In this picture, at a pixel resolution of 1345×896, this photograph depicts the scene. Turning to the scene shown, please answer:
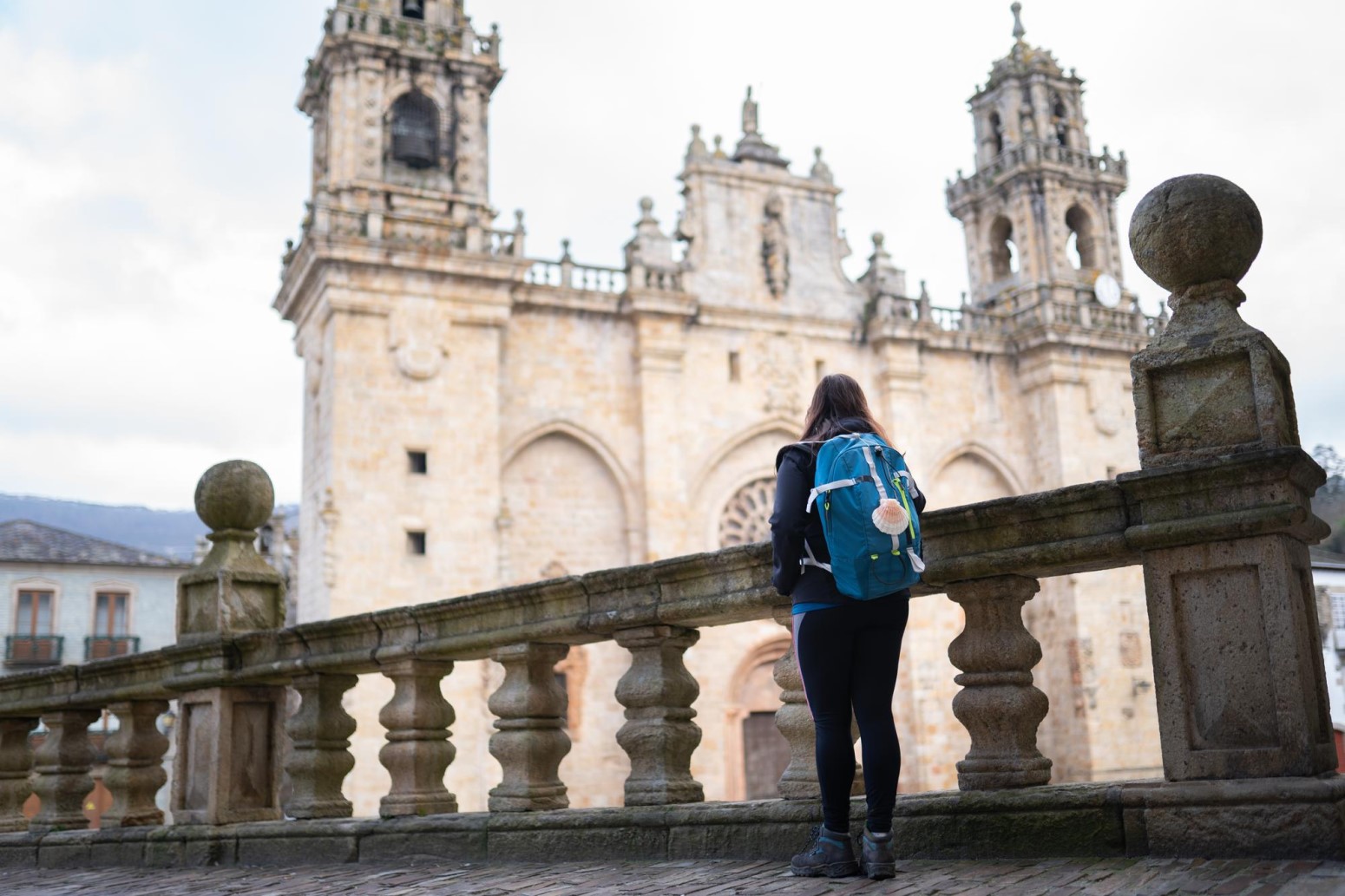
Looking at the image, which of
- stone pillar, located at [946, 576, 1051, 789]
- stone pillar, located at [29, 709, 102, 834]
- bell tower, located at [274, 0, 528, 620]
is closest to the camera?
stone pillar, located at [946, 576, 1051, 789]

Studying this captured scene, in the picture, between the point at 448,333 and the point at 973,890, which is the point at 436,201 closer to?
the point at 448,333

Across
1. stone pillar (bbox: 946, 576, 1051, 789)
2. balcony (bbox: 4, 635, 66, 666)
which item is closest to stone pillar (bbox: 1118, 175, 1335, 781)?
stone pillar (bbox: 946, 576, 1051, 789)

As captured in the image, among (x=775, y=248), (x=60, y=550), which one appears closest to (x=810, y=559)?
(x=775, y=248)

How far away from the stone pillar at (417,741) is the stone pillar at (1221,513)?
345 cm

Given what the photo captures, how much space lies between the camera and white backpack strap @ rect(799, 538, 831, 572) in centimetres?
432

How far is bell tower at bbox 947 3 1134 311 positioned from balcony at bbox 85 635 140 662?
23664mm

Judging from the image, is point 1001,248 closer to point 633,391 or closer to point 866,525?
point 633,391

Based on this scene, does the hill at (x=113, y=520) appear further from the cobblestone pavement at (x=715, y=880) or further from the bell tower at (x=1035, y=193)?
the cobblestone pavement at (x=715, y=880)

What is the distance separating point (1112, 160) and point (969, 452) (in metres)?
9.86

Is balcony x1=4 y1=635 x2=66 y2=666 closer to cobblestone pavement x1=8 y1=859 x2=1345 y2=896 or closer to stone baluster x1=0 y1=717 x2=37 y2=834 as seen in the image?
stone baluster x1=0 y1=717 x2=37 y2=834

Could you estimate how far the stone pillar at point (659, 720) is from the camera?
5.24m

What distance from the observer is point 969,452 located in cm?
2973

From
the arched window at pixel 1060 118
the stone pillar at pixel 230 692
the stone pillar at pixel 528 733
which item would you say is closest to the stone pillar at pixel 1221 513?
the stone pillar at pixel 528 733

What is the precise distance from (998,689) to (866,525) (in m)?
0.81
